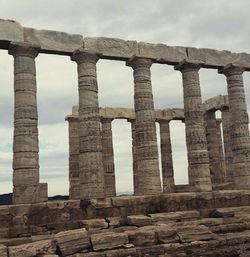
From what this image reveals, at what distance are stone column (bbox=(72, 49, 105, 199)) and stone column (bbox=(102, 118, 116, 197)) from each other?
36.1 feet

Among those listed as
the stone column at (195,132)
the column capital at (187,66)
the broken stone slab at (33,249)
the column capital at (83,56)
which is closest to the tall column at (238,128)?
the column capital at (187,66)

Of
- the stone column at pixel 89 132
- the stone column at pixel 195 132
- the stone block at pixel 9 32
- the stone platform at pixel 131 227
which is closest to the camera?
the stone platform at pixel 131 227

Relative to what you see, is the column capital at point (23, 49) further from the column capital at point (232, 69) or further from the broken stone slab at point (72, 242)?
the column capital at point (232, 69)

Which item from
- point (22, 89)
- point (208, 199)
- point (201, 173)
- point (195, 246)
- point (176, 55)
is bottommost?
point (195, 246)

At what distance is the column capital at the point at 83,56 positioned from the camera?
22.2m

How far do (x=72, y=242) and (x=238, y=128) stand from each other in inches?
622

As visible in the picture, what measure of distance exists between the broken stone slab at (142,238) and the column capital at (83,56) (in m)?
11.0

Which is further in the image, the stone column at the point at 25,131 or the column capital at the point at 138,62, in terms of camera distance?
the column capital at the point at 138,62

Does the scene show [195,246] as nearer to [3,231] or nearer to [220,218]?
[220,218]

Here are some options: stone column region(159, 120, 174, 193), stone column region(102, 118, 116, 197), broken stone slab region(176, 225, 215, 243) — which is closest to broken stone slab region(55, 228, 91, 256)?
broken stone slab region(176, 225, 215, 243)

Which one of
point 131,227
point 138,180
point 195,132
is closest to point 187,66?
point 195,132

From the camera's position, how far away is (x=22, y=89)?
20.8m

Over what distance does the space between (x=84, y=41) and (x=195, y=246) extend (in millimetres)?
13156

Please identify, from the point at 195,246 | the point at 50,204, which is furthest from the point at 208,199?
the point at 50,204
